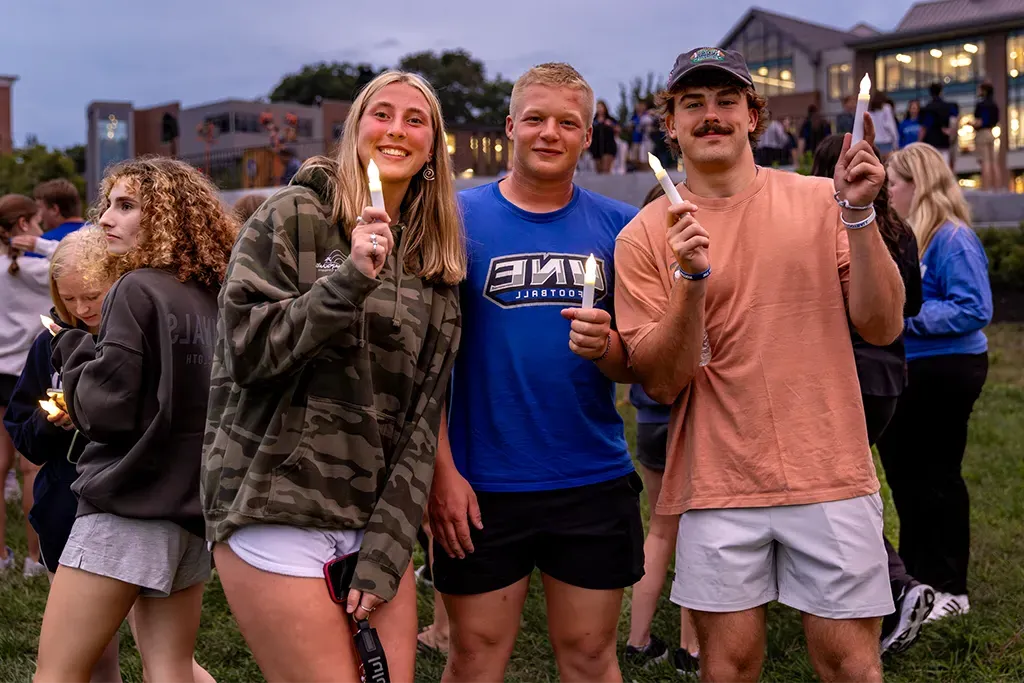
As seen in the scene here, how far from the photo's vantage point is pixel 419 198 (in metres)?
2.79

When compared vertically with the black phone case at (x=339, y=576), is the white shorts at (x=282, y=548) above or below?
above

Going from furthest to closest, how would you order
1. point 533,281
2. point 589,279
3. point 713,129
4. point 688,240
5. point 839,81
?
point 839,81 → point 533,281 → point 713,129 → point 688,240 → point 589,279

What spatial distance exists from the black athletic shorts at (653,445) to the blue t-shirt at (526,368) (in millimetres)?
1338

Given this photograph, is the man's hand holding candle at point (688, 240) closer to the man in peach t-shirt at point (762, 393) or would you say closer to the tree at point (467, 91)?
the man in peach t-shirt at point (762, 393)

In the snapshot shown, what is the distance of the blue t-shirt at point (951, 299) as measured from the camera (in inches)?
182

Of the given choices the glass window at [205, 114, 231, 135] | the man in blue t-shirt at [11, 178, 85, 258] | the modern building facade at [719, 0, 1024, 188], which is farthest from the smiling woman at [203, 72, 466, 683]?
the glass window at [205, 114, 231, 135]

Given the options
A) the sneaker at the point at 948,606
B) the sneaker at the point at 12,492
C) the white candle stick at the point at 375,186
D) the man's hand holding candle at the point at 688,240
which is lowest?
the sneaker at the point at 12,492

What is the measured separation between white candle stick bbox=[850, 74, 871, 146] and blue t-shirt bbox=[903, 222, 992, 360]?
228 centimetres

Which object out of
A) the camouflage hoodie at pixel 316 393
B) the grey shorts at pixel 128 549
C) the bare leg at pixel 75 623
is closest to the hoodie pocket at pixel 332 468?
the camouflage hoodie at pixel 316 393

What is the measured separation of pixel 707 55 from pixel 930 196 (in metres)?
2.30

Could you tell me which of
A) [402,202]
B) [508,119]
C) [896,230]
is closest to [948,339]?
[896,230]

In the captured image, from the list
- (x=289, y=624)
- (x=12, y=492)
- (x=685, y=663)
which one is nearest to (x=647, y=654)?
(x=685, y=663)

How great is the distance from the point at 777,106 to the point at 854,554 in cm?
4519

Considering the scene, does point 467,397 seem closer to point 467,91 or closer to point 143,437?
point 143,437
